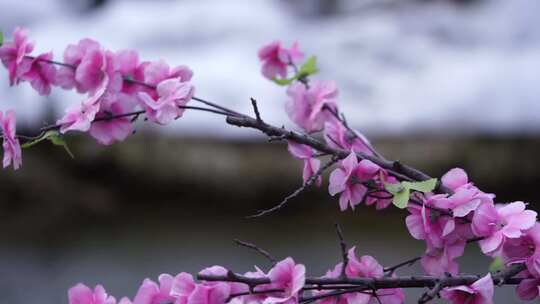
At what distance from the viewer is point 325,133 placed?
539 millimetres

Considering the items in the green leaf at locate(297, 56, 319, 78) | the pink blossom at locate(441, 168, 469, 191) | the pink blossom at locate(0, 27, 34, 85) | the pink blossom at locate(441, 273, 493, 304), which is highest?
the green leaf at locate(297, 56, 319, 78)

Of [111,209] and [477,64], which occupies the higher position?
[477,64]

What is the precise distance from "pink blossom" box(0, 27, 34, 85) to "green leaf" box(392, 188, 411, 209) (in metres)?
0.29

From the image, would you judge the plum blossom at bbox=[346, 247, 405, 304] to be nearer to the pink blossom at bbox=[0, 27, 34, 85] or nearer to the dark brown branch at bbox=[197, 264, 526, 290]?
the dark brown branch at bbox=[197, 264, 526, 290]

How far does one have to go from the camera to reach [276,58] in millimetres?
673

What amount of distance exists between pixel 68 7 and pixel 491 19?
3.55ft

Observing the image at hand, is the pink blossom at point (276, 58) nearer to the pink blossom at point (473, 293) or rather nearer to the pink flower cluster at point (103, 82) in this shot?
the pink flower cluster at point (103, 82)

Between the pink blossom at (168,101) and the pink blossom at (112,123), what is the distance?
29mm

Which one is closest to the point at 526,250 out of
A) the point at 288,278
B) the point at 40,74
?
the point at 288,278

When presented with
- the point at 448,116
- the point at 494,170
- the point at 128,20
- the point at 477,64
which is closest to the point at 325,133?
the point at 494,170

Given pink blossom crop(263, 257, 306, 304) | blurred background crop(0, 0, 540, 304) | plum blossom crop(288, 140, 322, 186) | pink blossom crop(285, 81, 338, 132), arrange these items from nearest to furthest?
pink blossom crop(263, 257, 306, 304) < plum blossom crop(288, 140, 322, 186) < pink blossom crop(285, 81, 338, 132) < blurred background crop(0, 0, 540, 304)

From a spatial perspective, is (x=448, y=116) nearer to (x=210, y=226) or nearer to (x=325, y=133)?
(x=210, y=226)

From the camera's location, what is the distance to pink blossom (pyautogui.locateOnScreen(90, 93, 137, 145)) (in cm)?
51

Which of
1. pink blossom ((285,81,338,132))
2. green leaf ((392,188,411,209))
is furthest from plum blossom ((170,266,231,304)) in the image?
pink blossom ((285,81,338,132))
